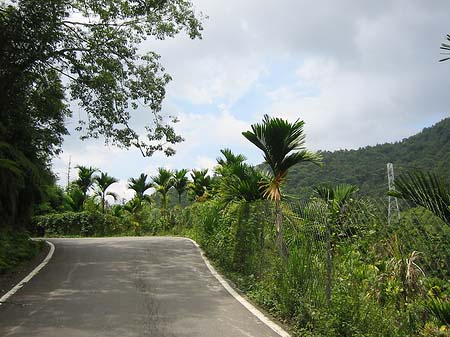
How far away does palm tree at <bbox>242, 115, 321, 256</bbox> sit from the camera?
9.45 metres

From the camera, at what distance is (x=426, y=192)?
3332mm

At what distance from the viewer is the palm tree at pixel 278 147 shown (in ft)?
31.0

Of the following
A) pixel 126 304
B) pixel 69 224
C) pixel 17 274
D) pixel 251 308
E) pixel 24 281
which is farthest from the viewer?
pixel 69 224

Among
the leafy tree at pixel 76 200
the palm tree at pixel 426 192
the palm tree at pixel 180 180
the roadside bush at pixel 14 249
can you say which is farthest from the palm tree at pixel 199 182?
the palm tree at pixel 426 192

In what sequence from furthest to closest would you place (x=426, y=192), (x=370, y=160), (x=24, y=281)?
(x=370, y=160), (x=24, y=281), (x=426, y=192)

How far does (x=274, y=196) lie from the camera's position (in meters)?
9.40

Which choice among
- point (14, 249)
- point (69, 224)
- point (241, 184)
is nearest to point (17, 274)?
point (14, 249)

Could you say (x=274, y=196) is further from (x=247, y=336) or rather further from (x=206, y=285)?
(x=247, y=336)

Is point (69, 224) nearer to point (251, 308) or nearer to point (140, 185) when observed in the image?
point (140, 185)

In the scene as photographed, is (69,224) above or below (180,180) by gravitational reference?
below

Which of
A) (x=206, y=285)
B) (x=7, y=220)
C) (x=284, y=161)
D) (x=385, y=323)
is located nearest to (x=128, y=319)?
(x=206, y=285)

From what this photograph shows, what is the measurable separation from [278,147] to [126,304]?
4.45 metres

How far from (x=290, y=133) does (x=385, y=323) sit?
5069mm

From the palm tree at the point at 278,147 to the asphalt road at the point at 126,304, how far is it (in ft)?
8.06
